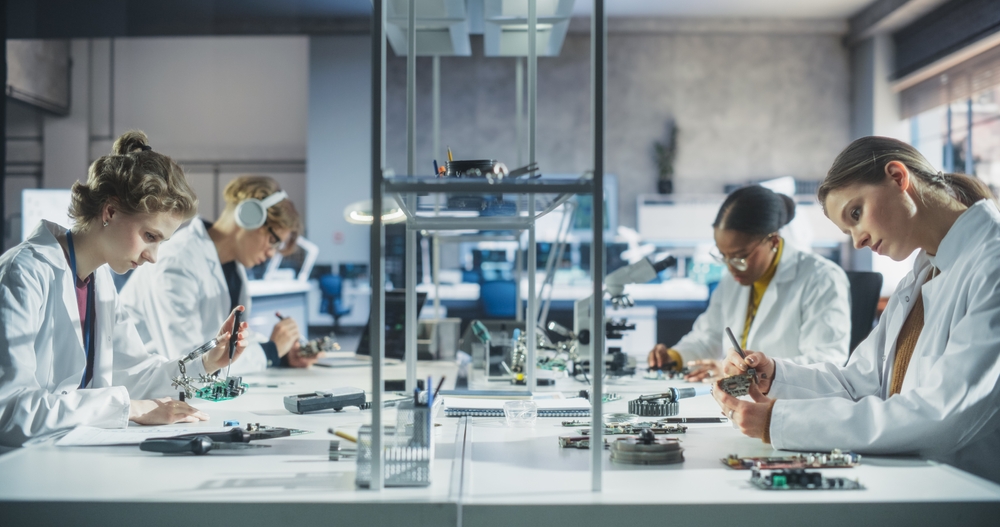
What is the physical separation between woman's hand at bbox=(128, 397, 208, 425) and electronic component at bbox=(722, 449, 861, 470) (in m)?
1.12

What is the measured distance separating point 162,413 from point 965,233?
5.51 ft

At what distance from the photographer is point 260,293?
5.02 meters

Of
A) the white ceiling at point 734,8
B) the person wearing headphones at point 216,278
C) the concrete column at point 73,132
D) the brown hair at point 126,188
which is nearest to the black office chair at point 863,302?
the person wearing headphones at point 216,278

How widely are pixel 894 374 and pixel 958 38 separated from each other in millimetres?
5778

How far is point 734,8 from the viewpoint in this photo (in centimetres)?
700

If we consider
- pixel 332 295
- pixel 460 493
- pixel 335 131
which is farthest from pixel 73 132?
pixel 460 493

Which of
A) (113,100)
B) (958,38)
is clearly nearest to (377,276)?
(958,38)

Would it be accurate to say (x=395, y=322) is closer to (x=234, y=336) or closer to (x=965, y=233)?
(x=234, y=336)

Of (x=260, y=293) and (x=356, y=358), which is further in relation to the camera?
(x=260, y=293)

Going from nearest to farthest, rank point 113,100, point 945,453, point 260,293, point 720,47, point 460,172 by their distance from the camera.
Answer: point 945,453 → point 460,172 → point 260,293 → point 720,47 → point 113,100

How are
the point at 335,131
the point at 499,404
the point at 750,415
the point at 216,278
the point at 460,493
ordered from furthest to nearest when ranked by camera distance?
the point at 335,131 → the point at 216,278 → the point at 499,404 → the point at 750,415 → the point at 460,493

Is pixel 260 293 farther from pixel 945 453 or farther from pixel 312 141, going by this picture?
pixel 945 453

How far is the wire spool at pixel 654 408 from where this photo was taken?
5.28ft

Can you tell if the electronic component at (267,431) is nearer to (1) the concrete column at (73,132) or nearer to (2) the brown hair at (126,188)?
(2) the brown hair at (126,188)
